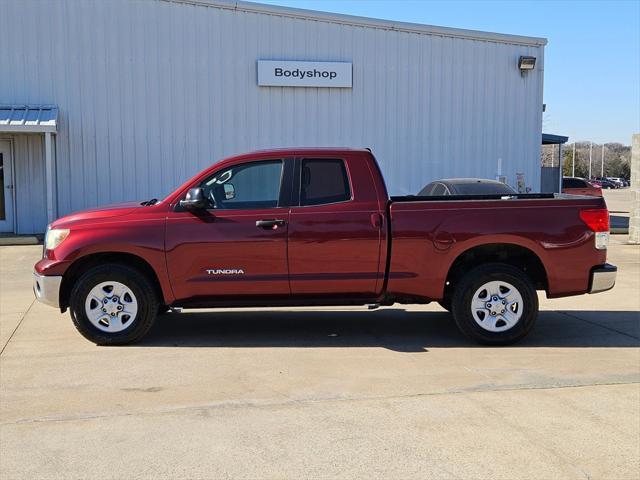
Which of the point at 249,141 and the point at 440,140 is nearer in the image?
the point at 249,141

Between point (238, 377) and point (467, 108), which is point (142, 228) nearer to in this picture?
point (238, 377)

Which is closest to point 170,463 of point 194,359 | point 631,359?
point 194,359

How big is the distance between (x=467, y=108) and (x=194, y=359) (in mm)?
14867

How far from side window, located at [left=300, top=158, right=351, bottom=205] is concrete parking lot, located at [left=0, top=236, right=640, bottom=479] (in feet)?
4.82

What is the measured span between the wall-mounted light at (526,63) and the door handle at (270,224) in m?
15.0

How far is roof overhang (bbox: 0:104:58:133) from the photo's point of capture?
1577 centimetres

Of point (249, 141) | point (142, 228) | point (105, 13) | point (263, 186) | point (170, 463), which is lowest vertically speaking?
point (170, 463)

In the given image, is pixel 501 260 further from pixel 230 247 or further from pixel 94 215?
pixel 94 215

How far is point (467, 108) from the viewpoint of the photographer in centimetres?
1928

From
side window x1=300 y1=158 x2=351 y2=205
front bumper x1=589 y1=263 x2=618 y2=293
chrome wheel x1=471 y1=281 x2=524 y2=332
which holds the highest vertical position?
side window x1=300 y1=158 x2=351 y2=205

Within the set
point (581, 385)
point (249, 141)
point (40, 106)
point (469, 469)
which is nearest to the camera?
point (469, 469)

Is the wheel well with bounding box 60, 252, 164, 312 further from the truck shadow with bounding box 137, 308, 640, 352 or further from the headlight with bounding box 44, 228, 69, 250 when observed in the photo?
the truck shadow with bounding box 137, 308, 640, 352

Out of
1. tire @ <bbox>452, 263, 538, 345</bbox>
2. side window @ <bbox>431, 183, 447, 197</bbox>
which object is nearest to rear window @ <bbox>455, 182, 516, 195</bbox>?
side window @ <bbox>431, 183, 447, 197</bbox>

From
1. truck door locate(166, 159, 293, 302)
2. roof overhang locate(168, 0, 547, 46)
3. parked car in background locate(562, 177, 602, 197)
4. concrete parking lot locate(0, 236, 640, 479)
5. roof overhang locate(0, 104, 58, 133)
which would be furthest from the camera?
parked car in background locate(562, 177, 602, 197)
